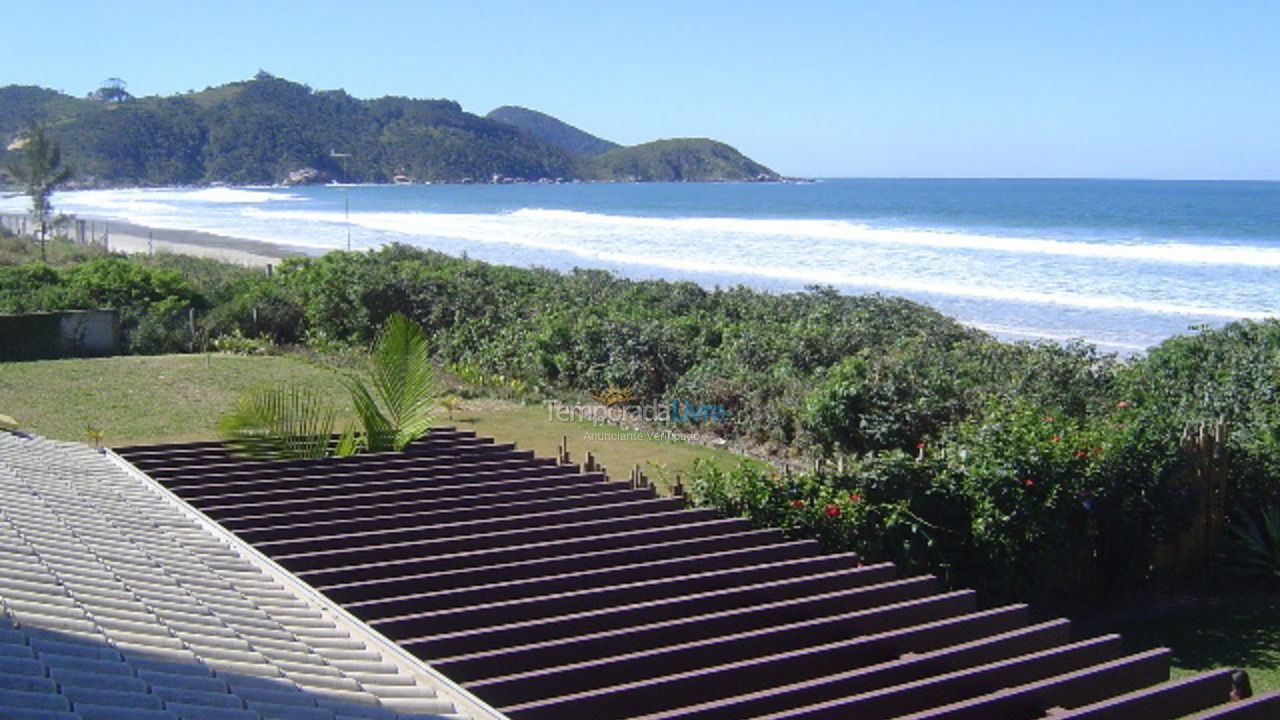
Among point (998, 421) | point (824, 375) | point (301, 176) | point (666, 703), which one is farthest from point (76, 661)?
point (301, 176)

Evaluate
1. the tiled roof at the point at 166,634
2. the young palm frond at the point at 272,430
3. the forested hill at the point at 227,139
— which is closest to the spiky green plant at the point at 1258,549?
the young palm frond at the point at 272,430

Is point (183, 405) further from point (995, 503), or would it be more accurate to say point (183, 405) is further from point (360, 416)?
point (995, 503)

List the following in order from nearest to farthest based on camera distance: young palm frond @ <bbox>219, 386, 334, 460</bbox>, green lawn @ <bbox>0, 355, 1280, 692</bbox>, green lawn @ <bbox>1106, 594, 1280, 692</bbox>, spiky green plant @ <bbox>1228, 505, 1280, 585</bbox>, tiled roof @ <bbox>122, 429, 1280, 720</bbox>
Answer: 1. tiled roof @ <bbox>122, 429, 1280, 720</bbox>
2. green lawn @ <bbox>1106, 594, 1280, 692</bbox>
3. green lawn @ <bbox>0, 355, 1280, 692</bbox>
4. young palm frond @ <bbox>219, 386, 334, 460</bbox>
5. spiky green plant @ <bbox>1228, 505, 1280, 585</bbox>

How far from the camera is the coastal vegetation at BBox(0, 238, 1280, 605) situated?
933 cm

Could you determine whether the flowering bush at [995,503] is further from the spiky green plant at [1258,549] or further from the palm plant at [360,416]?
the palm plant at [360,416]

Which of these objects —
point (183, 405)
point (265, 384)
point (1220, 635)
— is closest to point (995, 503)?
point (1220, 635)

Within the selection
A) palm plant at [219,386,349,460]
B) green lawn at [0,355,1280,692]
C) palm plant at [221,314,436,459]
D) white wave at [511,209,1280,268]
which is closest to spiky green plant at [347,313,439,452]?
palm plant at [221,314,436,459]

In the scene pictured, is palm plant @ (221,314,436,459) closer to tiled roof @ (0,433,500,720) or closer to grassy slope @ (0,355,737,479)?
tiled roof @ (0,433,500,720)

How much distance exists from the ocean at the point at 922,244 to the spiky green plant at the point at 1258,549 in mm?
9699

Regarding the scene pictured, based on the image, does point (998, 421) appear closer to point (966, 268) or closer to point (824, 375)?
point (824, 375)

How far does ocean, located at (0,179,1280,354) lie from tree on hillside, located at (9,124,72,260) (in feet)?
44.9

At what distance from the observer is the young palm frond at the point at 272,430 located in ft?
32.2

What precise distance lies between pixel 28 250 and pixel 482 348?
2684 cm

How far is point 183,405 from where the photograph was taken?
62.0 ft
